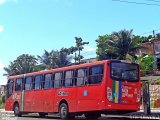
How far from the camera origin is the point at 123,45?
178 feet

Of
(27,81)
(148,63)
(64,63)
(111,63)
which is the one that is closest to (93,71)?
(111,63)

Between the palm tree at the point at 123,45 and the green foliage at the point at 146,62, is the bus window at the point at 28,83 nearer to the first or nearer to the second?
the green foliage at the point at 146,62

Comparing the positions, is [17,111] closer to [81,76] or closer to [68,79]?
[68,79]

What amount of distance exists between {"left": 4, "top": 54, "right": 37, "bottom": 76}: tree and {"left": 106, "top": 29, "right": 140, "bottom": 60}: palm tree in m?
26.5

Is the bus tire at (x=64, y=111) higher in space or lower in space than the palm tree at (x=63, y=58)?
lower

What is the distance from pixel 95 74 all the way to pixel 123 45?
120ft

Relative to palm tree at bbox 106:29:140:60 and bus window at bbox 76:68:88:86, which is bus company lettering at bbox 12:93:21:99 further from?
palm tree at bbox 106:29:140:60

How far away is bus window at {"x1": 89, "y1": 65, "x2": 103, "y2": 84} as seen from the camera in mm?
17997

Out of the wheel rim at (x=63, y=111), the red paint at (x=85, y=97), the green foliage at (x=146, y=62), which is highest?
the green foliage at (x=146, y=62)

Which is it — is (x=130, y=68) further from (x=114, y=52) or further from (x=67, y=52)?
(x=67, y=52)

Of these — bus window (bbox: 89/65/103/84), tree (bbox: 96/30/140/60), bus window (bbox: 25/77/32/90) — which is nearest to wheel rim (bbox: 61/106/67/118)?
bus window (bbox: 89/65/103/84)

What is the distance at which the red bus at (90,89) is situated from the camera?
696 inches

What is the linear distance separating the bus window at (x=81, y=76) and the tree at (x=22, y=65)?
2267 inches

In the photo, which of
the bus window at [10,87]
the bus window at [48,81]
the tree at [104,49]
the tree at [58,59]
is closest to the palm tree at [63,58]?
the tree at [58,59]
